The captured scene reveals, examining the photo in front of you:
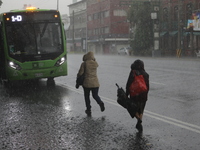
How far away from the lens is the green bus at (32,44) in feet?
43.5

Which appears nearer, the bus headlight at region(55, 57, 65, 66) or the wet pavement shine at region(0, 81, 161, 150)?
the wet pavement shine at region(0, 81, 161, 150)

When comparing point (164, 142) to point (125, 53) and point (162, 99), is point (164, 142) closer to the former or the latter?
point (162, 99)

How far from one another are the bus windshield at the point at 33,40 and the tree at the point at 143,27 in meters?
38.3

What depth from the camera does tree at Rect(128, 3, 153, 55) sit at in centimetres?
5178

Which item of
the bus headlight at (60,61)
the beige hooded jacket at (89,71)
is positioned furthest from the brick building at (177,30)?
the beige hooded jacket at (89,71)

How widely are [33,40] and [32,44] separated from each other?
159 millimetres

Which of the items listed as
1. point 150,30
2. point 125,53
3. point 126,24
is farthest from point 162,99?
point 126,24

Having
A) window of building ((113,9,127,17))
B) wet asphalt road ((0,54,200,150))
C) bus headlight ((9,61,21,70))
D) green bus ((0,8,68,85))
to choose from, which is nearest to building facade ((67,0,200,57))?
window of building ((113,9,127,17))

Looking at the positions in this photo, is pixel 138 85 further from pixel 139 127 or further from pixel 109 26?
pixel 109 26

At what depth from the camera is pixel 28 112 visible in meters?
9.05

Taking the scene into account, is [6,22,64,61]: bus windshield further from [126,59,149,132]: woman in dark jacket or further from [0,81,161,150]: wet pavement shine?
[126,59,149,132]: woman in dark jacket

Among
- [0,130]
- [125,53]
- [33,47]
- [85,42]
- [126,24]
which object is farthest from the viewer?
[85,42]

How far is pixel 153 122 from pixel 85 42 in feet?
276

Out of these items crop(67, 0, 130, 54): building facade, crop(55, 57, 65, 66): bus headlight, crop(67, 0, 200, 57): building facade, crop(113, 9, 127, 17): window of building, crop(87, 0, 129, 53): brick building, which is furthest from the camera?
crop(113, 9, 127, 17): window of building
